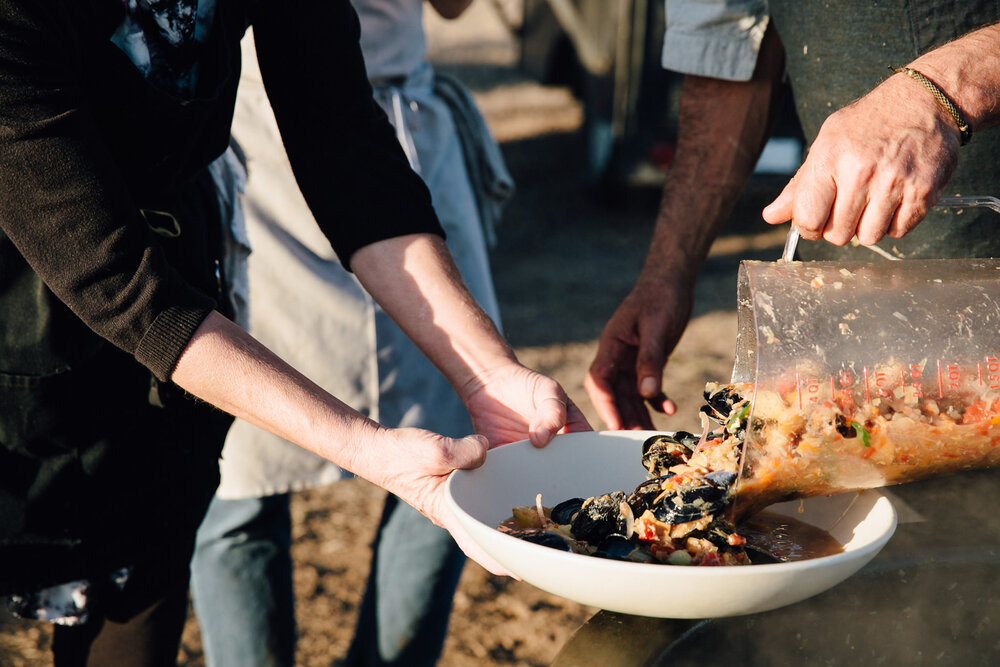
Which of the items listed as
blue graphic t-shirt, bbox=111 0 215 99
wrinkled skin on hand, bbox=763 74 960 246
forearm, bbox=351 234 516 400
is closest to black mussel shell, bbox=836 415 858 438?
wrinkled skin on hand, bbox=763 74 960 246

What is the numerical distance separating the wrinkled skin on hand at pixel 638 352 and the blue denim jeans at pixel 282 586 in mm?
647

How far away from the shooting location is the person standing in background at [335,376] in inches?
95.3

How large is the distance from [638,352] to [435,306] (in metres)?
0.60

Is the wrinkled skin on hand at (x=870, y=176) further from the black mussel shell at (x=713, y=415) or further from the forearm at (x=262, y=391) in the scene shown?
the forearm at (x=262, y=391)

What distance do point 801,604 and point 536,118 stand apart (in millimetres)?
9379

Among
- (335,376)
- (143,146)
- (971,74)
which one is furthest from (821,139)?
(335,376)

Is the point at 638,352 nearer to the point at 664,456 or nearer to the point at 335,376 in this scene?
the point at 664,456

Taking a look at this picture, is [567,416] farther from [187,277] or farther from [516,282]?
[516,282]

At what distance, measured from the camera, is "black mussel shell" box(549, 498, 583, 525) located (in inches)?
54.1

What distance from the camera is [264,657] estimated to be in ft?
8.13

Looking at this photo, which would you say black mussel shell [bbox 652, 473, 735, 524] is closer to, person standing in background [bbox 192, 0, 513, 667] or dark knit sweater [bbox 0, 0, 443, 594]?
dark knit sweater [bbox 0, 0, 443, 594]

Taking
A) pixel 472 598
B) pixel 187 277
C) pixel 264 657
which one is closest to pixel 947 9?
pixel 187 277

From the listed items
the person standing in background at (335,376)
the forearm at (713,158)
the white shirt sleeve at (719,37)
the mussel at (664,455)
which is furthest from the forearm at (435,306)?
the white shirt sleeve at (719,37)

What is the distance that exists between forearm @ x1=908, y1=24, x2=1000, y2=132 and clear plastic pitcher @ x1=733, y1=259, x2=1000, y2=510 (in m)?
0.31
